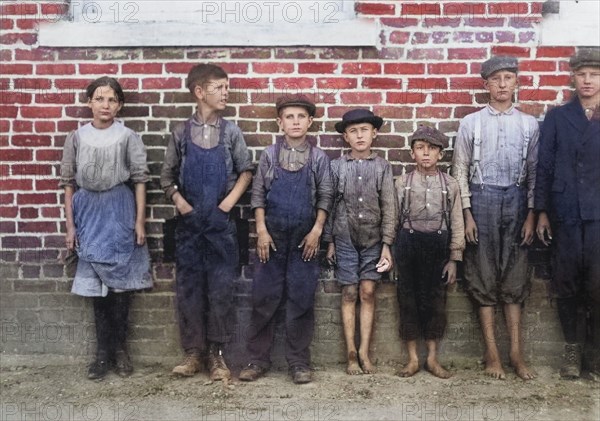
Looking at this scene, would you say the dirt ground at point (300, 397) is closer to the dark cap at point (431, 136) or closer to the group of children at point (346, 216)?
the group of children at point (346, 216)

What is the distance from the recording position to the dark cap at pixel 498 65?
16.3 feet

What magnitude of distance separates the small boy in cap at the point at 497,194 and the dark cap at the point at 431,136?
0.54ft

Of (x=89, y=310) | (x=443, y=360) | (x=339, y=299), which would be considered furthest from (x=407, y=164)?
(x=89, y=310)

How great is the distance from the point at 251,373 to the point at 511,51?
2899 mm

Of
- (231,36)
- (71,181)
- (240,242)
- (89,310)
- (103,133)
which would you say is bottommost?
(89,310)

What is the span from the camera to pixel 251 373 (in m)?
5.07

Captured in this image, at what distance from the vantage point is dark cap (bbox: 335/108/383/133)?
A: 5.00 metres

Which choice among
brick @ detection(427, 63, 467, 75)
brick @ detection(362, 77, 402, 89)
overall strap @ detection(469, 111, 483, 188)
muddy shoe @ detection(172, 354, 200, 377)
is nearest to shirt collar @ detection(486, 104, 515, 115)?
overall strap @ detection(469, 111, 483, 188)

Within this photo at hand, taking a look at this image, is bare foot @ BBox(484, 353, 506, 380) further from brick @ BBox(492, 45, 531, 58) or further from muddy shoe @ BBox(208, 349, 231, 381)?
brick @ BBox(492, 45, 531, 58)

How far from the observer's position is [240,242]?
5340 millimetres

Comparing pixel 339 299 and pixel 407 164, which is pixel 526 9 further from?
pixel 339 299

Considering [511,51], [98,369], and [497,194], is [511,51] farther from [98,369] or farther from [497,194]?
[98,369]

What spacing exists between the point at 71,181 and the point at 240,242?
4.14 feet

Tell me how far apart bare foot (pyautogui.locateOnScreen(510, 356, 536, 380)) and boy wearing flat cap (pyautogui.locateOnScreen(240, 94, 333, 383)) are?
1440 mm
